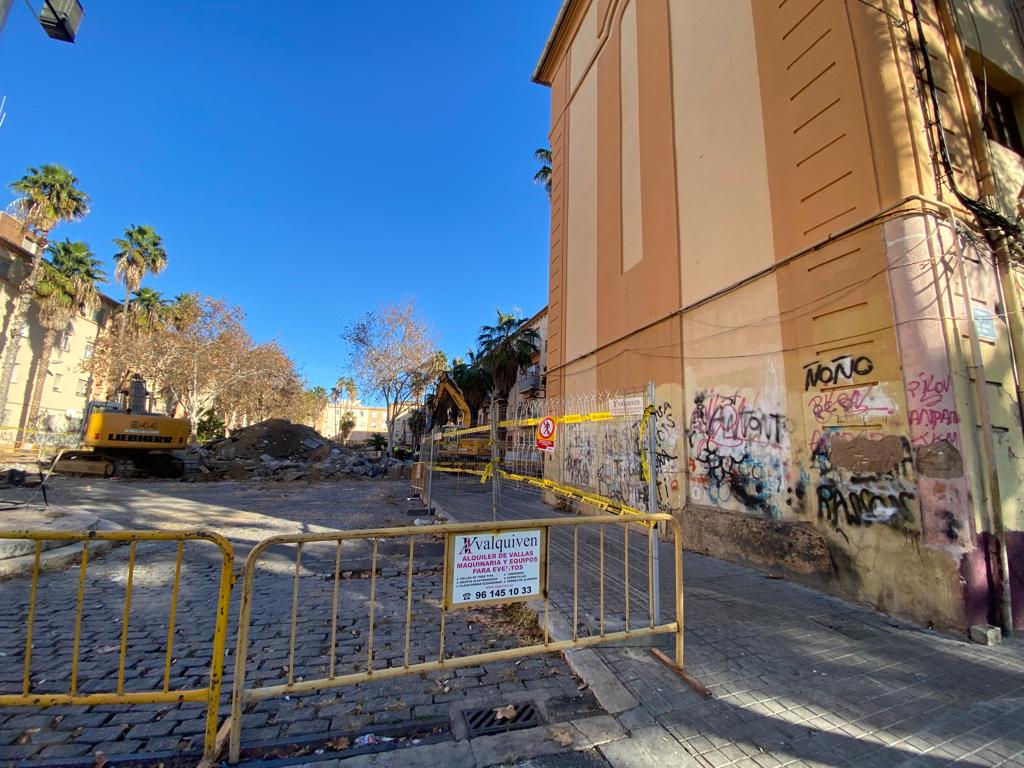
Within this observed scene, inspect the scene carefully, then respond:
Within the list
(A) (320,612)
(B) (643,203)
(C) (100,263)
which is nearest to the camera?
(A) (320,612)

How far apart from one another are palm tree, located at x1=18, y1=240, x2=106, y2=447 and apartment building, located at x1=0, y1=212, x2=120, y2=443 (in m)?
0.50

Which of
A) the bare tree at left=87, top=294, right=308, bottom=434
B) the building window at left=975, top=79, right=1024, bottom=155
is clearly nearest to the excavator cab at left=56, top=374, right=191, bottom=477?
the bare tree at left=87, top=294, right=308, bottom=434

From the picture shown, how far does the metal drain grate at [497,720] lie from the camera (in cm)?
255

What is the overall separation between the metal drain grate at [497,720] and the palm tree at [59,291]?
39.4 metres

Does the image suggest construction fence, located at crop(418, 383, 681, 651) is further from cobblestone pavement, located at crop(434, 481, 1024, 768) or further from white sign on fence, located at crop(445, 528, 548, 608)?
cobblestone pavement, located at crop(434, 481, 1024, 768)

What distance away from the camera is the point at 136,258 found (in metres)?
33.0

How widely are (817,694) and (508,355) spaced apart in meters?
27.1

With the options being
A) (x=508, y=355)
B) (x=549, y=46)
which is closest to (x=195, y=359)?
(x=508, y=355)

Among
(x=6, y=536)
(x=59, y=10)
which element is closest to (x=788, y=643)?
(x=6, y=536)

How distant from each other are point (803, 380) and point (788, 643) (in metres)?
3.32

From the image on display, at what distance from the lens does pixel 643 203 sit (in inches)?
374

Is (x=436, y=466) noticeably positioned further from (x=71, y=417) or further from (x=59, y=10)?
(x=71, y=417)

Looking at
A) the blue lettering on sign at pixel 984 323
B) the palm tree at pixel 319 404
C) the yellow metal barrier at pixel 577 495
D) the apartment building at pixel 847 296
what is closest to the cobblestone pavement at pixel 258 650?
the yellow metal barrier at pixel 577 495

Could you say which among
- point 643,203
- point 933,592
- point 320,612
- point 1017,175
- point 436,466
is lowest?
point 320,612
